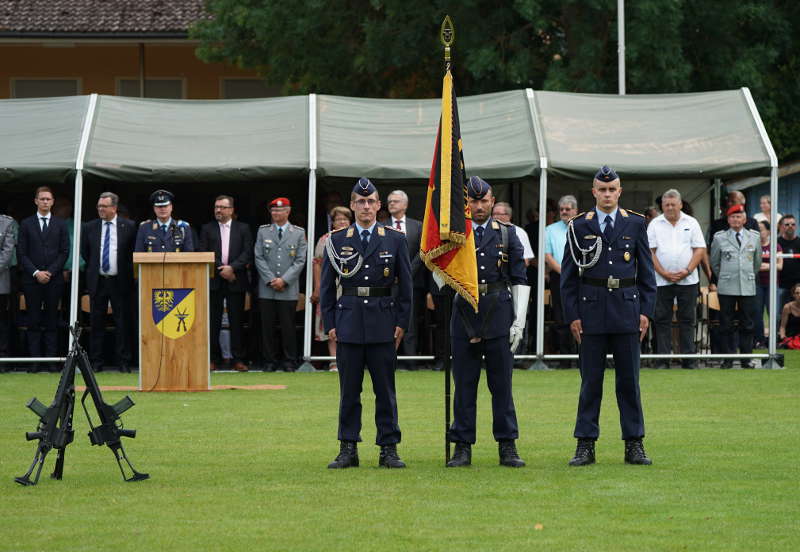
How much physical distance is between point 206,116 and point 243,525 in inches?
462

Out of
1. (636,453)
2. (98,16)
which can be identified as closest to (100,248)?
(636,453)

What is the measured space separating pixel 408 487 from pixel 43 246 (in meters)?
10.2

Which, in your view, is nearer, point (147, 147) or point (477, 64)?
point (147, 147)

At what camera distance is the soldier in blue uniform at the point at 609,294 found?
10383 mm

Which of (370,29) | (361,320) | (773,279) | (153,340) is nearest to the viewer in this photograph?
(361,320)

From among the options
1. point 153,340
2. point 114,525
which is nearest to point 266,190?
point 153,340

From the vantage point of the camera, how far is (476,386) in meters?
10.5

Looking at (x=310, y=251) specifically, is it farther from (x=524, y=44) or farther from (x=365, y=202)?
(x=524, y=44)

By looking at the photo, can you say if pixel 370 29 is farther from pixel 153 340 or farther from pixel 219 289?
pixel 153 340

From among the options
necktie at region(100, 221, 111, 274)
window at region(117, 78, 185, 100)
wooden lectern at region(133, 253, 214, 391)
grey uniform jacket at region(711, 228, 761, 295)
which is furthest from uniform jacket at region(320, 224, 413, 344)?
window at region(117, 78, 185, 100)

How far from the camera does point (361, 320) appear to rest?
34.0 ft

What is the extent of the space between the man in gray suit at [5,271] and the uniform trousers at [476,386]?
30.8ft

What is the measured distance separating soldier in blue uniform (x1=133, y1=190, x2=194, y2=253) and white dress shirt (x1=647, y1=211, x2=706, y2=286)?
5504 millimetres

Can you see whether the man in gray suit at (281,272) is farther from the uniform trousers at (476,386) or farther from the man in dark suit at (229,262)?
the uniform trousers at (476,386)
